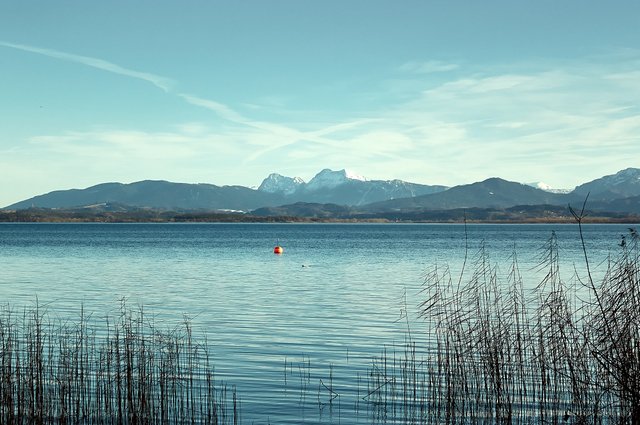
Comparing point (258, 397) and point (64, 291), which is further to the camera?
point (64, 291)

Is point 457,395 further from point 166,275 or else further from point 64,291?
point 166,275

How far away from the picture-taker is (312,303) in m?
35.9

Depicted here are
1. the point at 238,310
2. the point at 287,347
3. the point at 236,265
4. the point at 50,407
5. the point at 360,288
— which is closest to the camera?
the point at 50,407

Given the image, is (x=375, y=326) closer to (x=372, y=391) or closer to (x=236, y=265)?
(x=372, y=391)

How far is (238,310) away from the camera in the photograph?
32.3 metres

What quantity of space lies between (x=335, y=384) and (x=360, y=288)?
25.1 m

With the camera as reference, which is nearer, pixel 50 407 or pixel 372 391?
pixel 50 407

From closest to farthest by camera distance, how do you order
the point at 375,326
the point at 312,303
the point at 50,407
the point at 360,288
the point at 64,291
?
the point at 50,407, the point at 375,326, the point at 312,303, the point at 64,291, the point at 360,288

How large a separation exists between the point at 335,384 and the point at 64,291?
2536 centimetres

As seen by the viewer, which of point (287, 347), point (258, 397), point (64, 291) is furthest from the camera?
point (64, 291)

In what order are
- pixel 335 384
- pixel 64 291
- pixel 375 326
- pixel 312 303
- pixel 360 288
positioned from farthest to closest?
pixel 360 288
pixel 64 291
pixel 312 303
pixel 375 326
pixel 335 384

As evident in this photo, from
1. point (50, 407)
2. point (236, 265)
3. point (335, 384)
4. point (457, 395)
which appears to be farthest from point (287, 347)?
point (236, 265)

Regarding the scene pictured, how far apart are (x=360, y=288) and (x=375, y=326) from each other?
614 inches

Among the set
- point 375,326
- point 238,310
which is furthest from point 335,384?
point 238,310
